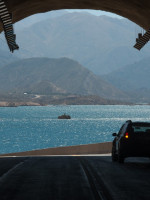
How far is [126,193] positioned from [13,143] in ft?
428

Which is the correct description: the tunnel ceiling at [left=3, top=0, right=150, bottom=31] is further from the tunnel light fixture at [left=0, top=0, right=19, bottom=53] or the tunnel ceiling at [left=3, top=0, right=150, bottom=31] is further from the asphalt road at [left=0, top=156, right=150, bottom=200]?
the asphalt road at [left=0, top=156, right=150, bottom=200]

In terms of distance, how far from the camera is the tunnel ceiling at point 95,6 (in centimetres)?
1866

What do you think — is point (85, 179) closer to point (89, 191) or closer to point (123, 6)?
point (89, 191)

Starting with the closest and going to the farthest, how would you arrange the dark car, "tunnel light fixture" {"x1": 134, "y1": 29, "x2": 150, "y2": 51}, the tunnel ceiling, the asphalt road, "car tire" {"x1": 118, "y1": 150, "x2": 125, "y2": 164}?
the asphalt road
the dark car
"car tire" {"x1": 118, "y1": 150, "x2": 125, "y2": 164}
the tunnel ceiling
"tunnel light fixture" {"x1": 134, "y1": 29, "x2": 150, "y2": 51}

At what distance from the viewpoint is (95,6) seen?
23.0m

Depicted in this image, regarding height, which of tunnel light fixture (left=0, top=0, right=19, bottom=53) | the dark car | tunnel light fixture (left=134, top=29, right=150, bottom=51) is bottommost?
the dark car

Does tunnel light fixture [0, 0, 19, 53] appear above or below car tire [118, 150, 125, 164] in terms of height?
above

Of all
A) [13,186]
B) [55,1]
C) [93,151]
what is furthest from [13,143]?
[13,186]

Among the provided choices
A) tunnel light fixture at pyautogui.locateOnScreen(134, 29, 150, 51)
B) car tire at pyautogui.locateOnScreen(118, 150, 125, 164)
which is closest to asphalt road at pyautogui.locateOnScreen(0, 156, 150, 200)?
car tire at pyautogui.locateOnScreen(118, 150, 125, 164)

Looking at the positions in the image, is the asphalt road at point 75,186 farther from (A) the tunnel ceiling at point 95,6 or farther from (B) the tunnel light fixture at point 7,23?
(A) the tunnel ceiling at point 95,6

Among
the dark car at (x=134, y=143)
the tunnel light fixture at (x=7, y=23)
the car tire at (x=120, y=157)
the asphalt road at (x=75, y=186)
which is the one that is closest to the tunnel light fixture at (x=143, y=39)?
the dark car at (x=134, y=143)

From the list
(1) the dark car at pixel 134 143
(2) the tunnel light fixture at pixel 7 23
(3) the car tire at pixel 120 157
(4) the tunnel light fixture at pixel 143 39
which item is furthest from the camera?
(4) the tunnel light fixture at pixel 143 39

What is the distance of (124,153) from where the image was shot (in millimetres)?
17500

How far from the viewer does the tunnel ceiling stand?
18.7 m
